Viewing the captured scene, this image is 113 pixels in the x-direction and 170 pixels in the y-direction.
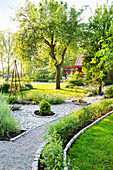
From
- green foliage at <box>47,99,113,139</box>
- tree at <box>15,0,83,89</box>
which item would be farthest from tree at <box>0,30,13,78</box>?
green foliage at <box>47,99,113,139</box>

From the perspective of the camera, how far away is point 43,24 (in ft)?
52.6

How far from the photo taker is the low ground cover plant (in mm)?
4574

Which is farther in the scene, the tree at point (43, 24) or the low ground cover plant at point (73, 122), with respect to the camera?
the tree at point (43, 24)

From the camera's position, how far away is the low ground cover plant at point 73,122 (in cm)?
457

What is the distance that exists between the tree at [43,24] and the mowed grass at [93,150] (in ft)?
36.5

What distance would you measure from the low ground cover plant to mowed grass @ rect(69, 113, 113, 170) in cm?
41

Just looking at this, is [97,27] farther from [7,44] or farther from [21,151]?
[7,44]

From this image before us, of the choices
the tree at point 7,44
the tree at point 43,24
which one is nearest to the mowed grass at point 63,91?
the tree at point 43,24

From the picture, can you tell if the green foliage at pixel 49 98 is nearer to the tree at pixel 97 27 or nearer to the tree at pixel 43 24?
the tree at pixel 97 27

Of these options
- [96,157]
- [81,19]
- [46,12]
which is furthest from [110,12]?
[96,157]

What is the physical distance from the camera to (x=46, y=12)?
1689 cm

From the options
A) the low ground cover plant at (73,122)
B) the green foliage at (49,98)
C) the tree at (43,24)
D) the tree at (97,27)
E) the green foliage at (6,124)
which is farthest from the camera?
the tree at (43,24)

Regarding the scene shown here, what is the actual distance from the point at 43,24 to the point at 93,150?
47.1 feet

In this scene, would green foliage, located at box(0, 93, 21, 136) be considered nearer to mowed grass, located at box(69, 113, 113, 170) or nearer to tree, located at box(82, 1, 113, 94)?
mowed grass, located at box(69, 113, 113, 170)
